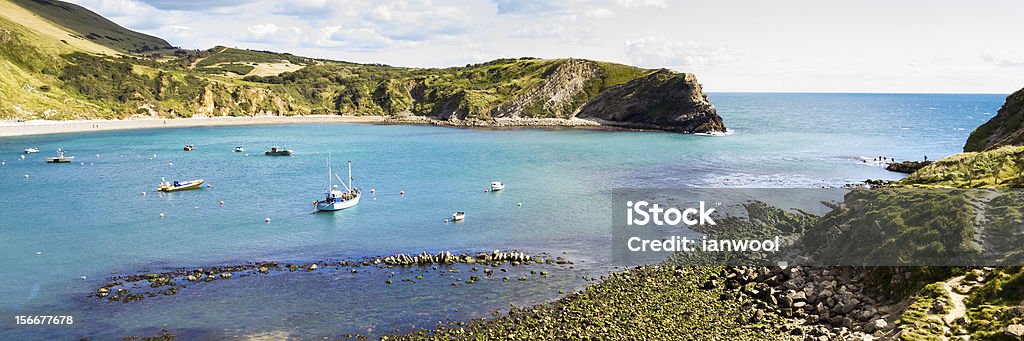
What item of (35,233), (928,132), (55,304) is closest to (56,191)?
(35,233)

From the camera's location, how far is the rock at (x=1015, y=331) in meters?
25.6

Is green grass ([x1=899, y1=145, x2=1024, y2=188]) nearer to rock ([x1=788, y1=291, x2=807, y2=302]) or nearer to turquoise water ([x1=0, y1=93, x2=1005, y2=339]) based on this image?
rock ([x1=788, y1=291, x2=807, y2=302])

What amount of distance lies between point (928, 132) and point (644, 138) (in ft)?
295

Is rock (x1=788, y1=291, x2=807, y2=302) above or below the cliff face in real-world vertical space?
below

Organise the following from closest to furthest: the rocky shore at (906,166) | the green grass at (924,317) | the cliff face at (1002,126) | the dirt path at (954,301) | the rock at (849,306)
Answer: the green grass at (924,317) → the dirt path at (954,301) → the rock at (849,306) → the cliff face at (1002,126) → the rocky shore at (906,166)

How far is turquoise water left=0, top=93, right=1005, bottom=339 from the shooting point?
39781mm

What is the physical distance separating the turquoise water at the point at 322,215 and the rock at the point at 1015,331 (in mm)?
23695

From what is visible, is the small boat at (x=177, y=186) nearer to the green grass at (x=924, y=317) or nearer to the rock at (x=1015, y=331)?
the green grass at (x=924, y=317)

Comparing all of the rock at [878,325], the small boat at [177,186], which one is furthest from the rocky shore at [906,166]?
the small boat at [177,186]

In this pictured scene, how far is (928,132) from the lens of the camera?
184 metres

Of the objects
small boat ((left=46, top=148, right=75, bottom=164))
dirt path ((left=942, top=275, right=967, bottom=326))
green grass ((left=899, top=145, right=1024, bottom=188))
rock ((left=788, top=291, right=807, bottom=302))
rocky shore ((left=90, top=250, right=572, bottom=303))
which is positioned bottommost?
rocky shore ((left=90, top=250, right=572, bottom=303))

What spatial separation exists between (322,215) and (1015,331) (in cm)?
6117

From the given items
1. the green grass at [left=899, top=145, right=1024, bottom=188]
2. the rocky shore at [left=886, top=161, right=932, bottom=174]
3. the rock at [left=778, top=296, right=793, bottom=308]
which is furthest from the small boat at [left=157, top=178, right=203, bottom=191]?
the rocky shore at [left=886, top=161, right=932, bottom=174]

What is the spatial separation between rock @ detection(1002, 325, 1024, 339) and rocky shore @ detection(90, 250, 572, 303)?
27.5 meters
